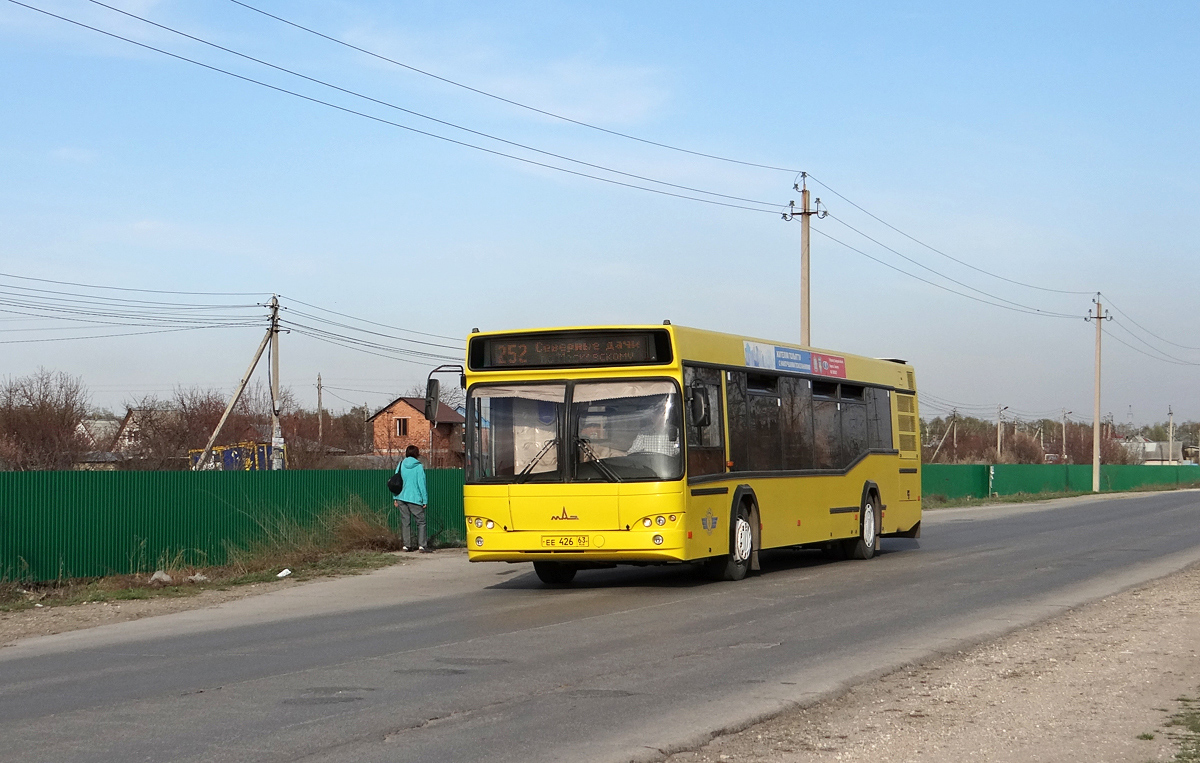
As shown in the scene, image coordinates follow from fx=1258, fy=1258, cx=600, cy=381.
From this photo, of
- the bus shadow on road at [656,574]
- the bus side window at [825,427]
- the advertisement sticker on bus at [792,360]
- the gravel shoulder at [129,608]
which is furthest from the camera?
the bus side window at [825,427]

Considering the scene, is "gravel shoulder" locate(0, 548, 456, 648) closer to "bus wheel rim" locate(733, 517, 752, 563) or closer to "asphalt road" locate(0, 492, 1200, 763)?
"asphalt road" locate(0, 492, 1200, 763)

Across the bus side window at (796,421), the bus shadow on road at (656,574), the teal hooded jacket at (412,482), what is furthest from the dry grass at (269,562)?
the bus side window at (796,421)

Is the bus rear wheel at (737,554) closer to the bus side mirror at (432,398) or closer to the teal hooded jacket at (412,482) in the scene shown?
the bus side mirror at (432,398)

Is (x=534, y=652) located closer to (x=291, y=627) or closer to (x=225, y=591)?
(x=291, y=627)

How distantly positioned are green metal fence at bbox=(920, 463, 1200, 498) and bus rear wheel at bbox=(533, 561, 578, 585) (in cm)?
3811

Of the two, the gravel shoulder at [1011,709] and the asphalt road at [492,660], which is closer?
the gravel shoulder at [1011,709]

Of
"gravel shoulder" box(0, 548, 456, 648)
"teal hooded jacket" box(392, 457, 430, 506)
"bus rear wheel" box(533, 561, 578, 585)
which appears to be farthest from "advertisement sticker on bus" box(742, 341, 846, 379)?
"teal hooded jacket" box(392, 457, 430, 506)

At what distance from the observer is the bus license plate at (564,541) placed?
49.0 feet

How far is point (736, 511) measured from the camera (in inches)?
652

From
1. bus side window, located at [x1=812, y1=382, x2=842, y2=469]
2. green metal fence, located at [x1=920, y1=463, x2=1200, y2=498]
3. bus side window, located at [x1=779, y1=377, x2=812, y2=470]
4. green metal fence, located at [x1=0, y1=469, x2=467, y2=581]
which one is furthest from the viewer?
green metal fence, located at [x1=920, y1=463, x2=1200, y2=498]

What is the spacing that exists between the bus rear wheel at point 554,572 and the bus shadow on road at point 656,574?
0.11m

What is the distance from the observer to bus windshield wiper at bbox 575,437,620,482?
15.0m

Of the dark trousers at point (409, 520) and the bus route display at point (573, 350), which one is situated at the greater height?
the bus route display at point (573, 350)

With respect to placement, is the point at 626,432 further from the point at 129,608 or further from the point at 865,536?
the point at 865,536
